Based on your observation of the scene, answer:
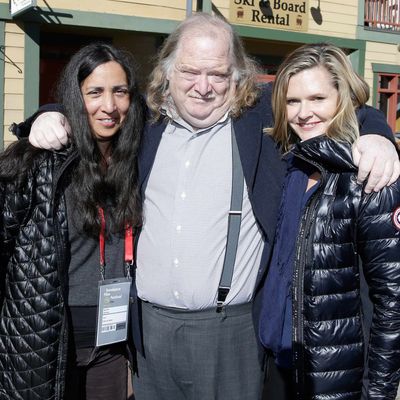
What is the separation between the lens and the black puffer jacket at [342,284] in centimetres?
212

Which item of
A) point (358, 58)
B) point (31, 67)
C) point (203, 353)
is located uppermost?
point (358, 58)

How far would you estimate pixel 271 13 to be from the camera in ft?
27.9

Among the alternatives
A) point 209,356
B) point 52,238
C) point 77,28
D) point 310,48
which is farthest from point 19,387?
point 77,28

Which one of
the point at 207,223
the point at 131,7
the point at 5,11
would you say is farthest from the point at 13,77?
the point at 207,223

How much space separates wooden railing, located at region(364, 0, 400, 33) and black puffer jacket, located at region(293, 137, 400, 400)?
26.5ft

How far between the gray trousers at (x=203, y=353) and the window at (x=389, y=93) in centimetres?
810

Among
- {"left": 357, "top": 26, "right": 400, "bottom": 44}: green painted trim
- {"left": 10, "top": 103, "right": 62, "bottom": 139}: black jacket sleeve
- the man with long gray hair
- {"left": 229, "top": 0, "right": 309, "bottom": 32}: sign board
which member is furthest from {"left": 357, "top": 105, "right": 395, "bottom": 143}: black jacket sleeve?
{"left": 357, "top": 26, "right": 400, "bottom": 44}: green painted trim

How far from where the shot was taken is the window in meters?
9.96

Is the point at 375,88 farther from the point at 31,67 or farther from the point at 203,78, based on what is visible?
the point at 203,78

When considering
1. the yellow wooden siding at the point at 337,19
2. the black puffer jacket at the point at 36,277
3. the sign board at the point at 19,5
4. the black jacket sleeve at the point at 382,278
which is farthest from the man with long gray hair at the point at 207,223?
the yellow wooden siding at the point at 337,19

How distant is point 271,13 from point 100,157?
6.57m

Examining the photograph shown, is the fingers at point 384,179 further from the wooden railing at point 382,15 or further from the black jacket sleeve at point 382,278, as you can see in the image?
the wooden railing at point 382,15

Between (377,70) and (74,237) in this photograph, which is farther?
(377,70)

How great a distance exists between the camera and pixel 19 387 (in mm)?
2504
